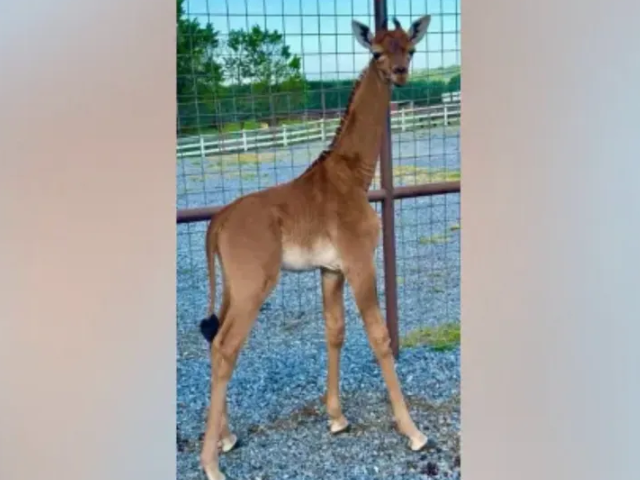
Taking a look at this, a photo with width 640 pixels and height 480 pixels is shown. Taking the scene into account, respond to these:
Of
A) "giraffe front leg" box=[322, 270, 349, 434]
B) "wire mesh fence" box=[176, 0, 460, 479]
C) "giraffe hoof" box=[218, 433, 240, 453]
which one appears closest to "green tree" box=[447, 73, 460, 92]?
"wire mesh fence" box=[176, 0, 460, 479]

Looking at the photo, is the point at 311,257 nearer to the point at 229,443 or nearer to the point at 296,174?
the point at 296,174

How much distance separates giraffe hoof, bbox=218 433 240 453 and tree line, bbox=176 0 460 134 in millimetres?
553

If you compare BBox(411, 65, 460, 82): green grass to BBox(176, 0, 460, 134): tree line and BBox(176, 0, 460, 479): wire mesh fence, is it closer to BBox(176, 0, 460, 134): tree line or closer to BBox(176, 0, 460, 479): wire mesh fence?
BBox(176, 0, 460, 479): wire mesh fence

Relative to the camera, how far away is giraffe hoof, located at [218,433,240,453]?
133 cm

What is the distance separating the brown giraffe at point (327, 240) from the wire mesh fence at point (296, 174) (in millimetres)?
18

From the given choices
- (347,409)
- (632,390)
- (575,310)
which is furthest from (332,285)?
(632,390)

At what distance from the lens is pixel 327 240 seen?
134 centimetres

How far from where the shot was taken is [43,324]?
1.27m

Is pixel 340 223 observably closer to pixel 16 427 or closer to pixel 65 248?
pixel 65 248

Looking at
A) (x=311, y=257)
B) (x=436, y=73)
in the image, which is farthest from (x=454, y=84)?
(x=311, y=257)

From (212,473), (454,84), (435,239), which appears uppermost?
(454,84)

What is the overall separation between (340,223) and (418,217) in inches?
5.9

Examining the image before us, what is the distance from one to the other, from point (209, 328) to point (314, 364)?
206 mm

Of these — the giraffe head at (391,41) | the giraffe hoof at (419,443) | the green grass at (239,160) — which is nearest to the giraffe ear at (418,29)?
the giraffe head at (391,41)
